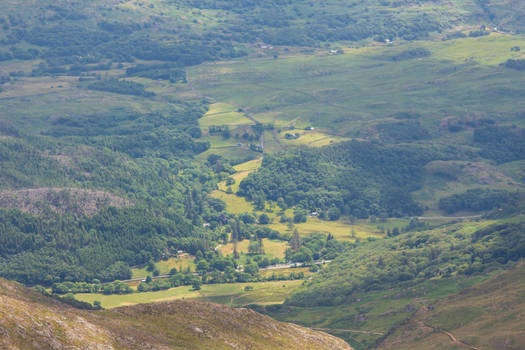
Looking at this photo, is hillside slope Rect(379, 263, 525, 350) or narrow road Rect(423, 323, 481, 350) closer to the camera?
narrow road Rect(423, 323, 481, 350)

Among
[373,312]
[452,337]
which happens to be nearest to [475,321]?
[452,337]

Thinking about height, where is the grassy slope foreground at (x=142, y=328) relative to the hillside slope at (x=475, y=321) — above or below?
above

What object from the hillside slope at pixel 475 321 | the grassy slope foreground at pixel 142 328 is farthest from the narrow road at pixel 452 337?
the grassy slope foreground at pixel 142 328

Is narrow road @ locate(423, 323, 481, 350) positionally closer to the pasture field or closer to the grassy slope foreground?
the pasture field

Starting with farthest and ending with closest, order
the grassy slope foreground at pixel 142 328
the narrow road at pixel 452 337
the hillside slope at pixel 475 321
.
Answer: the hillside slope at pixel 475 321
the narrow road at pixel 452 337
the grassy slope foreground at pixel 142 328

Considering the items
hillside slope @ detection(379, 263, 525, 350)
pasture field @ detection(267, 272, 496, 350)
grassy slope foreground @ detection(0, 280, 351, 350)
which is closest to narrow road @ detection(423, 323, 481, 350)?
hillside slope @ detection(379, 263, 525, 350)

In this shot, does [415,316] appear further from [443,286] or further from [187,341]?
[187,341]

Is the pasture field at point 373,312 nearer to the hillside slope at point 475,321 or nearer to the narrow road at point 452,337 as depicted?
the hillside slope at point 475,321
